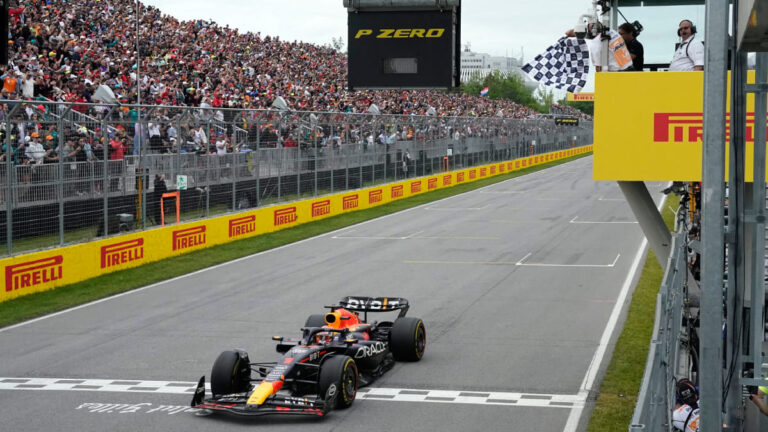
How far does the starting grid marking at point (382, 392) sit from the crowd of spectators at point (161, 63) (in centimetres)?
985

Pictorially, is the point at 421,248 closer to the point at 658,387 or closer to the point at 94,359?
the point at 94,359

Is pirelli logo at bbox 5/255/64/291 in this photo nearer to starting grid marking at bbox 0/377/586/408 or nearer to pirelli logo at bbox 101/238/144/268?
pirelli logo at bbox 101/238/144/268

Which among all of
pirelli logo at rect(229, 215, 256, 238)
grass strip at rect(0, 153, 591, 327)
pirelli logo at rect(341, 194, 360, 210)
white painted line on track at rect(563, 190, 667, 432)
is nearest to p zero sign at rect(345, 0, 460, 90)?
white painted line on track at rect(563, 190, 667, 432)

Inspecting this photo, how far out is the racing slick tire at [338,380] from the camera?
987 cm

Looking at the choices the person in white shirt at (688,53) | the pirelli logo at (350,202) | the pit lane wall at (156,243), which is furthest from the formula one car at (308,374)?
the pirelli logo at (350,202)

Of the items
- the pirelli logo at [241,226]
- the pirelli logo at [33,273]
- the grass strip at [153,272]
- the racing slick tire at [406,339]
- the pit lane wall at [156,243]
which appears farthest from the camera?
the pirelli logo at [241,226]

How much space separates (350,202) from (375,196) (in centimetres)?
264

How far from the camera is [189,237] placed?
22.3m

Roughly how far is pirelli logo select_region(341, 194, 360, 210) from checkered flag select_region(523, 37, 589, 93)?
18.2m

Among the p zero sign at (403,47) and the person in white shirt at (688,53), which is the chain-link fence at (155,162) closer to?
the p zero sign at (403,47)

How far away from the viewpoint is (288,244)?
2412 centimetres

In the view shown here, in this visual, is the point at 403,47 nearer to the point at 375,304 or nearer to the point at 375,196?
the point at 375,304

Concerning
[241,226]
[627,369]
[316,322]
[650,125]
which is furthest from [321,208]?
[650,125]

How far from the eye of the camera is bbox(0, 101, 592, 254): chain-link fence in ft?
55.0
